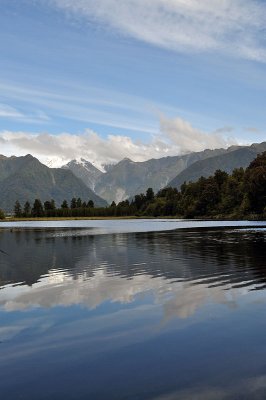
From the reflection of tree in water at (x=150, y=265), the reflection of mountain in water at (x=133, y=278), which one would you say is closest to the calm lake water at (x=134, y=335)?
the reflection of mountain in water at (x=133, y=278)

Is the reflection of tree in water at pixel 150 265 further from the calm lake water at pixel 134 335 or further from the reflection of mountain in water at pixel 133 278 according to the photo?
the calm lake water at pixel 134 335

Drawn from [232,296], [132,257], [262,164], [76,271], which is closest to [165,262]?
[132,257]

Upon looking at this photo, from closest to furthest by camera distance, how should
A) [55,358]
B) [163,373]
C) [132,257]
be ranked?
1. [163,373]
2. [55,358]
3. [132,257]

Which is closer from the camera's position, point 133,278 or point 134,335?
point 134,335

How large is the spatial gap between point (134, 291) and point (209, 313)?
788 centimetres

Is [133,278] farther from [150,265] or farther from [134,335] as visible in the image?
[134,335]

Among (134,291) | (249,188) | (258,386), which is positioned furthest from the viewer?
(249,188)

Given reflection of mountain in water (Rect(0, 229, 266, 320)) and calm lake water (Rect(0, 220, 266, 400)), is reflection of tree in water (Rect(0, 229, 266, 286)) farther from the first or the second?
calm lake water (Rect(0, 220, 266, 400))

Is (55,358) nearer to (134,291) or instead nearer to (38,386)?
(38,386)

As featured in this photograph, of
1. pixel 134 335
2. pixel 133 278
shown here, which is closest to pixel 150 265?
pixel 133 278

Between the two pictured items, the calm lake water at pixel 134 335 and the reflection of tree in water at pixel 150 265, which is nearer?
the calm lake water at pixel 134 335

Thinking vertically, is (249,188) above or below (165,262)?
above

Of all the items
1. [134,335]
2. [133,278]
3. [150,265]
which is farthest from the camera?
[150,265]

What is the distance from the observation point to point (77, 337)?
62.5ft
